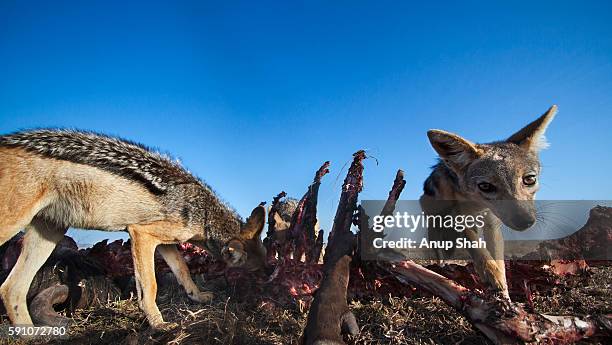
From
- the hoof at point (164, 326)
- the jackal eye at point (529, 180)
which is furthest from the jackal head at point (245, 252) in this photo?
the jackal eye at point (529, 180)

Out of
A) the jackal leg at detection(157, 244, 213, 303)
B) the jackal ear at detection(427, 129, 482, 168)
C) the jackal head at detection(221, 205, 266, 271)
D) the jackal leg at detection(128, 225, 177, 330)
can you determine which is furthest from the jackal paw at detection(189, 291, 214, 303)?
the jackal ear at detection(427, 129, 482, 168)

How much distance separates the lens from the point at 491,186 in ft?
18.2

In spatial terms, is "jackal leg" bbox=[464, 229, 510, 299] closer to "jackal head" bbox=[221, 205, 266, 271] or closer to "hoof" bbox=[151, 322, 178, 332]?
"jackal head" bbox=[221, 205, 266, 271]

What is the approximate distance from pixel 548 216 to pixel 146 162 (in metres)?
6.21

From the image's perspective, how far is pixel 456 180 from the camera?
6.19m

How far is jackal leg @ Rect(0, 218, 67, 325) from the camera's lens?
5.98 metres

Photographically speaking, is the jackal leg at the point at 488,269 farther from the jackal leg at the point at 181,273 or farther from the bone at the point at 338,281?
the jackal leg at the point at 181,273

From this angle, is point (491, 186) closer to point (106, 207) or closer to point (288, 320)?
point (288, 320)

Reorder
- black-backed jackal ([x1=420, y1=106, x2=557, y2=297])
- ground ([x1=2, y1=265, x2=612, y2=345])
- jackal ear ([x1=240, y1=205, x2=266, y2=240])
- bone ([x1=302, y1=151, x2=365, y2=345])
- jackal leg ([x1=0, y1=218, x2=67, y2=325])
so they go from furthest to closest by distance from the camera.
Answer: jackal ear ([x1=240, y1=205, x2=266, y2=240]), jackal leg ([x1=0, y1=218, x2=67, y2=325]), black-backed jackal ([x1=420, y1=106, x2=557, y2=297]), ground ([x1=2, y1=265, x2=612, y2=345]), bone ([x1=302, y1=151, x2=365, y2=345])

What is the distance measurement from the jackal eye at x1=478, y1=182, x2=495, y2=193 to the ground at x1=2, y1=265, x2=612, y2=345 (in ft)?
4.93

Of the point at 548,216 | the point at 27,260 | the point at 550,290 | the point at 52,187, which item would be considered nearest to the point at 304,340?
the point at 550,290

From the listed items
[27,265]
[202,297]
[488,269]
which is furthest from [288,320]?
[27,265]

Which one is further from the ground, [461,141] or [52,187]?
[461,141]

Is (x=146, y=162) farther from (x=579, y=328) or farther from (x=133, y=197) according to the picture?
(x=579, y=328)
